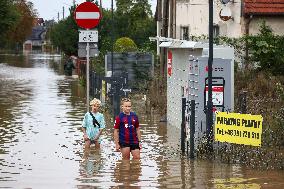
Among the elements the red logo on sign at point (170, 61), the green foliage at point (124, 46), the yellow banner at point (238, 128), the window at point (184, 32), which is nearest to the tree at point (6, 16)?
the green foliage at point (124, 46)

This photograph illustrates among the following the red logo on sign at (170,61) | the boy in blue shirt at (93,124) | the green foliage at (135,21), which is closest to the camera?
the boy in blue shirt at (93,124)

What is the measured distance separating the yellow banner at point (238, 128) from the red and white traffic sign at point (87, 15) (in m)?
4.55

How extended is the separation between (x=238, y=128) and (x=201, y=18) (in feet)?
69.6

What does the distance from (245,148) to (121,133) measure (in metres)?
2.46

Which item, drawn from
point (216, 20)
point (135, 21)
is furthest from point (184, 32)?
point (135, 21)

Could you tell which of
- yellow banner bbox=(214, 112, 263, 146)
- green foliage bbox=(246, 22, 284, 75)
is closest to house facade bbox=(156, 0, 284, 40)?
green foliage bbox=(246, 22, 284, 75)

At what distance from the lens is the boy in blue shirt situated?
18.0 m

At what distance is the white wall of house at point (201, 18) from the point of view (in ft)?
107

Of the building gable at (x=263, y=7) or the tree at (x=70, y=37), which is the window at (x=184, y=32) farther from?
the tree at (x=70, y=37)

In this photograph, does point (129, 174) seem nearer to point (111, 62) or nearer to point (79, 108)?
point (79, 108)

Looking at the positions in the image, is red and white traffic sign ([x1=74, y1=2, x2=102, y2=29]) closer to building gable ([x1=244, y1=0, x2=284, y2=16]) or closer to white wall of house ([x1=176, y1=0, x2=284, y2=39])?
white wall of house ([x1=176, y1=0, x2=284, y2=39])

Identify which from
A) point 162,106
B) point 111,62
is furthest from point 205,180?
point 111,62

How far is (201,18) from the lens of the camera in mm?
36406

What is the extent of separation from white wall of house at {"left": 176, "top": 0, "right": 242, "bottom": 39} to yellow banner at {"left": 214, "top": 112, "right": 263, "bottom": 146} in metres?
16.6
